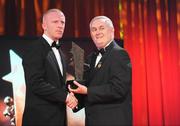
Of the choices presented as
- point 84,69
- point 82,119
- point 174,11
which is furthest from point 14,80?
point 174,11

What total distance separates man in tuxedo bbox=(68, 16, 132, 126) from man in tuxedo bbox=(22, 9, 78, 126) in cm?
12

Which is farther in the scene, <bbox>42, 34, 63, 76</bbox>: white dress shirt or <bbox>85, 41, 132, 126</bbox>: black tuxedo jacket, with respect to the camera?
<bbox>42, 34, 63, 76</bbox>: white dress shirt

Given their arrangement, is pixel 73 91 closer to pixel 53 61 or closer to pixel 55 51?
pixel 53 61

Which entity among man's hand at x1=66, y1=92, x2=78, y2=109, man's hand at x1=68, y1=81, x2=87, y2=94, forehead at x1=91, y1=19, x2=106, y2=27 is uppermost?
forehead at x1=91, y1=19, x2=106, y2=27

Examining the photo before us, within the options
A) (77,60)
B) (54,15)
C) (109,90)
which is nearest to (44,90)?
(77,60)

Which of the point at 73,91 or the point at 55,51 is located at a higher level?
the point at 55,51

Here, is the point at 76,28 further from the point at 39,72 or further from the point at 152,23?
the point at 39,72

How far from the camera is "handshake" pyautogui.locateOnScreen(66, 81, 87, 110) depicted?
8.52ft

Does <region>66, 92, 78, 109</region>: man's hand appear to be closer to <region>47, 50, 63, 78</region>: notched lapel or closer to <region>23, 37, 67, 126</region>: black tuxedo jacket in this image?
<region>23, 37, 67, 126</region>: black tuxedo jacket

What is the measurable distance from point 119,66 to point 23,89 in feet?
4.53

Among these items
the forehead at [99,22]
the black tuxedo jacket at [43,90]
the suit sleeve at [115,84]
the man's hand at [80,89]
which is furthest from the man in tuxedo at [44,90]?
the forehead at [99,22]

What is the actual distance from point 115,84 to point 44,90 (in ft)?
1.69

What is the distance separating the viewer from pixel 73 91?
2656 millimetres

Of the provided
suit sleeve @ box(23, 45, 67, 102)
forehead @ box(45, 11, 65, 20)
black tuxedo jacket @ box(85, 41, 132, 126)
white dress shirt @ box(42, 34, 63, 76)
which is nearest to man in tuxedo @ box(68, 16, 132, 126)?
black tuxedo jacket @ box(85, 41, 132, 126)
